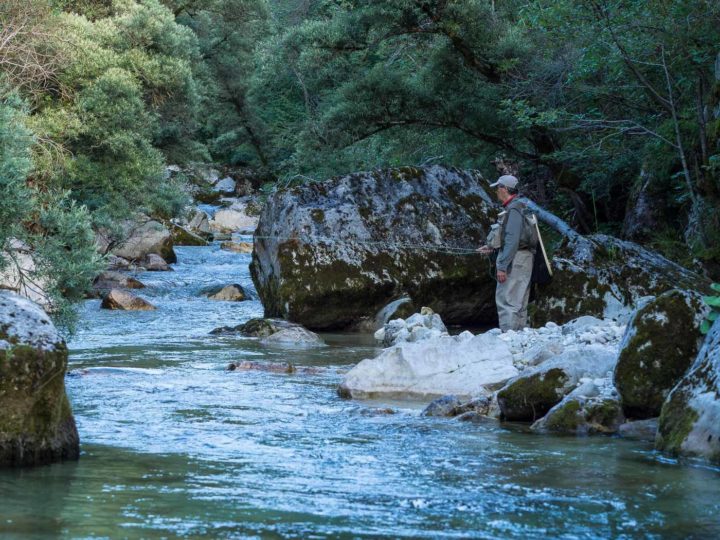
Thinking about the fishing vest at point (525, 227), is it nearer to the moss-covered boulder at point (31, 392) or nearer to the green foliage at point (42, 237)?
the green foliage at point (42, 237)

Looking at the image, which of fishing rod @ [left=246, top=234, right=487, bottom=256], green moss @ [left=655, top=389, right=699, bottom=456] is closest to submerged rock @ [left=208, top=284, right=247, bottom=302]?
fishing rod @ [left=246, top=234, right=487, bottom=256]

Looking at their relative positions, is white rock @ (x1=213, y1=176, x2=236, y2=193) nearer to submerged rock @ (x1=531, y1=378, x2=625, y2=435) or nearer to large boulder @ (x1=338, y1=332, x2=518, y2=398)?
large boulder @ (x1=338, y1=332, x2=518, y2=398)

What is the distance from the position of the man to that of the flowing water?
292 cm

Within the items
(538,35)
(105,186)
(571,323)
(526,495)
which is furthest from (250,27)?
(526,495)

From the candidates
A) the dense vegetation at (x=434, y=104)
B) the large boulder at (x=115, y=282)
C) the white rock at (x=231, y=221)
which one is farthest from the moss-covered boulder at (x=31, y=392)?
the white rock at (x=231, y=221)

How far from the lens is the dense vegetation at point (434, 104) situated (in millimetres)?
11711

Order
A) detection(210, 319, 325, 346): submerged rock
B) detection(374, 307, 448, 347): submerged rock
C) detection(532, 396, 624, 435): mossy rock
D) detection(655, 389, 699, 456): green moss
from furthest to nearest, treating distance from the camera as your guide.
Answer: detection(210, 319, 325, 346): submerged rock, detection(374, 307, 448, 347): submerged rock, detection(532, 396, 624, 435): mossy rock, detection(655, 389, 699, 456): green moss

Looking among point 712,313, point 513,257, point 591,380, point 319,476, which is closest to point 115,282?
point 513,257

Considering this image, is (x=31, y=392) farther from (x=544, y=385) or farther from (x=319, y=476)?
(x=544, y=385)

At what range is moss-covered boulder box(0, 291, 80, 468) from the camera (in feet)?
15.8

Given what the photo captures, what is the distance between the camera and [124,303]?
52.7 feet

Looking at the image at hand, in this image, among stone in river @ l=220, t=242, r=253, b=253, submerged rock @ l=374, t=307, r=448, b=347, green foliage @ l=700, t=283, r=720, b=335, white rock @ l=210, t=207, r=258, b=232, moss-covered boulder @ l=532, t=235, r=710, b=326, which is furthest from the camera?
white rock @ l=210, t=207, r=258, b=232

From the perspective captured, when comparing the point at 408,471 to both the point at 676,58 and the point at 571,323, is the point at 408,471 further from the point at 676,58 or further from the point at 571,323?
the point at 676,58

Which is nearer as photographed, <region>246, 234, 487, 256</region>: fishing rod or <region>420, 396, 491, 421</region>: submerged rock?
<region>420, 396, 491, 421</region>: submerged rock
